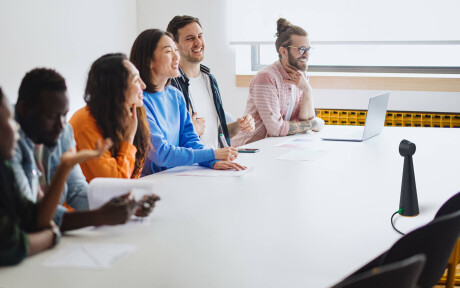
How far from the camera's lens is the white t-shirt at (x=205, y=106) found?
3400mm

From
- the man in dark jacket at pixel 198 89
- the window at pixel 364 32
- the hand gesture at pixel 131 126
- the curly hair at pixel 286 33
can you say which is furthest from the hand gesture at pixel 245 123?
the window at pixel 364 32

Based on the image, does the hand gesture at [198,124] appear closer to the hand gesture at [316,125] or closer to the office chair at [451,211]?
the hand gesture at [316,125]

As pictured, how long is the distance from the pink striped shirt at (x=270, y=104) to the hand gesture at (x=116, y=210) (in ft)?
7.44

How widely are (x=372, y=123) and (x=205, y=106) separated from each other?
102cm

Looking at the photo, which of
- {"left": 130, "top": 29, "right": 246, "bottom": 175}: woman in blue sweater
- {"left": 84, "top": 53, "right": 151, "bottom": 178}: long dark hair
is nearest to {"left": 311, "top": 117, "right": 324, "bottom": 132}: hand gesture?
{"left": 130, "top": 29, "right": 246, "bottom": 175}: woman in blue sweater

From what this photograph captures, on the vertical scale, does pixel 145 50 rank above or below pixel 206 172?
above

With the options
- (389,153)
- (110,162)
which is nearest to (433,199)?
(389,153)

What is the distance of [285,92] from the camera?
3854 millimetres

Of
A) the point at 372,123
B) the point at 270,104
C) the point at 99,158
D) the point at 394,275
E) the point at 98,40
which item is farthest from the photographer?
the point at 98,40

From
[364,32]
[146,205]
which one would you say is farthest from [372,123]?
[146,205]

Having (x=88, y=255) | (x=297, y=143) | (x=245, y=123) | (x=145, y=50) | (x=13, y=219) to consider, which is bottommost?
(x=297, y=143)

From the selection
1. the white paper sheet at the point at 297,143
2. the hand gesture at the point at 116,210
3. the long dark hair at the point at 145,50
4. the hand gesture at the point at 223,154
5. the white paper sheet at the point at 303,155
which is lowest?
the white paper sheet at the point at 297,143

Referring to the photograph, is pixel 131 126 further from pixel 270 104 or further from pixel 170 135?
pixel 270 104

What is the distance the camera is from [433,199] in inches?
86.4
